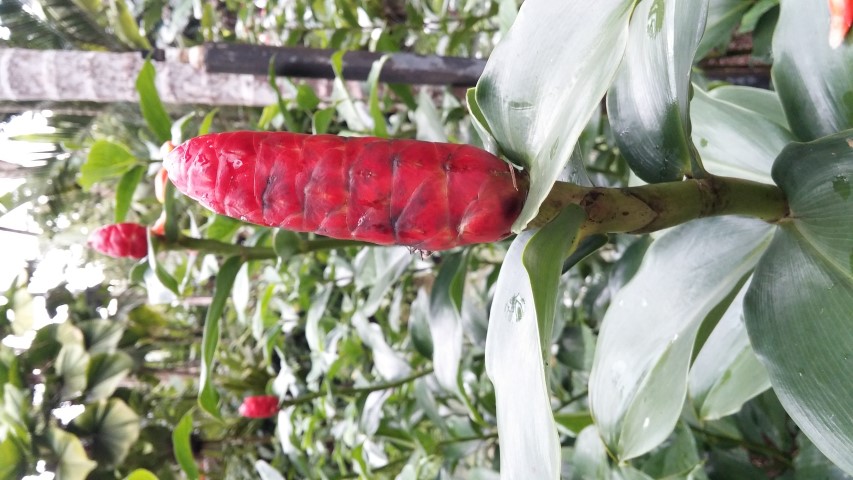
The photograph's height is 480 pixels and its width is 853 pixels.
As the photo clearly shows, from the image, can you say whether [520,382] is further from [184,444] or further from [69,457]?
[69,457]

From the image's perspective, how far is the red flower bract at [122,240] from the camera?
793 millimetres

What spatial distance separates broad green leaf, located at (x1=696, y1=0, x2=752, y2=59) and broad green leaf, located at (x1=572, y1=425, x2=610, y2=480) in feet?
1.72

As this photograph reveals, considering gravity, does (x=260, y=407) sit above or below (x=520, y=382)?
below

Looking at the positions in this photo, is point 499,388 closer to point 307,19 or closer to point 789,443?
point 789,443

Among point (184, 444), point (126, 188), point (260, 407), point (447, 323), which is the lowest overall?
point (260, 407)

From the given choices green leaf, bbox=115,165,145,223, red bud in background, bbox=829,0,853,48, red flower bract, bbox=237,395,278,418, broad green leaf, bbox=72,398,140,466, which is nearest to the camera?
red bud in background, bbox=829,0,853,48

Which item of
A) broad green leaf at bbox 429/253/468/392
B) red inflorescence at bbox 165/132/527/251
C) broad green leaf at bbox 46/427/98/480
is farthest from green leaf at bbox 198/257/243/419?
broad green leaf at bbox 46/427/98/480

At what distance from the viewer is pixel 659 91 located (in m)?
0.47

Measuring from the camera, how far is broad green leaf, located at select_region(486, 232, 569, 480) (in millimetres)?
306

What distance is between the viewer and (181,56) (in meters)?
1.44

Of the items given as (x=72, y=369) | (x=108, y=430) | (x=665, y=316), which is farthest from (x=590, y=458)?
(x=72, y=369)

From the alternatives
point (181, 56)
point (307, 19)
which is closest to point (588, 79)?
point (181, 56)

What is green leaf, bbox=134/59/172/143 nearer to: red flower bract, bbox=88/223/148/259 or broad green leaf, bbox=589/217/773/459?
red flower bract, bbox=88/223/148/259

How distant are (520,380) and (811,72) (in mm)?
389
